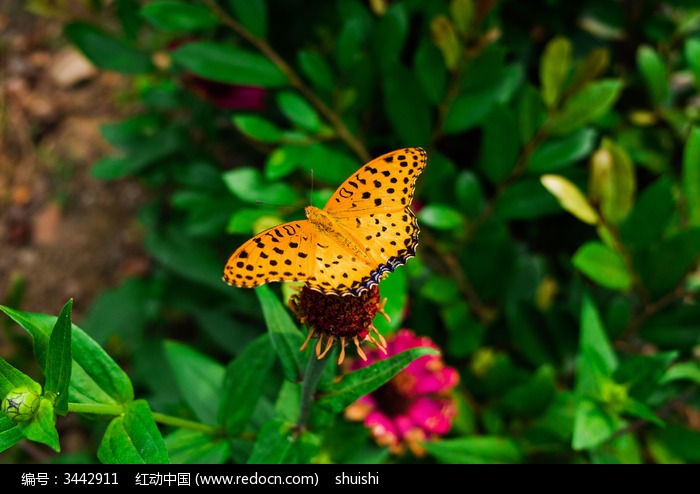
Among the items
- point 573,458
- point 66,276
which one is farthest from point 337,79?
point 66,276

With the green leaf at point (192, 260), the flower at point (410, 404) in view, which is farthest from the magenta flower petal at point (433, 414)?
the green leaf at point (192, 260)

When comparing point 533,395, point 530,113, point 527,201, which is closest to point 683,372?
point 533,395

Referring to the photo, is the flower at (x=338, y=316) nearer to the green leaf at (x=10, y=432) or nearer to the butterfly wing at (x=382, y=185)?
the butterfly wing at (x=382, y=185)

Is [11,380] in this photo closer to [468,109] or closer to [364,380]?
[364,380]

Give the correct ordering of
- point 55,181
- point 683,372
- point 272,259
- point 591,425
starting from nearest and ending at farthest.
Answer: point 272,259
point 591,425
point 683,372
point 55,181

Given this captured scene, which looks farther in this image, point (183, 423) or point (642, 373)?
point (642, 373)

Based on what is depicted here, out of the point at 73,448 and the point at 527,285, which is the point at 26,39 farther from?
the point at 527,285
